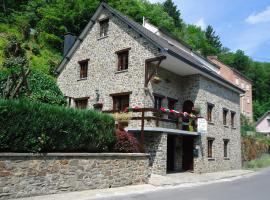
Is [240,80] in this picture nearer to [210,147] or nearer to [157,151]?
[210,147]

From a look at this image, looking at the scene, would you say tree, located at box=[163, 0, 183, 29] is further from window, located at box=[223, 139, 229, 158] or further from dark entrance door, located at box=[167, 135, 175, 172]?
dark entrance door, located at box=[167, 135, 175, 172]

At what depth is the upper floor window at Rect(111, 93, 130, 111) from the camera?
795 inches

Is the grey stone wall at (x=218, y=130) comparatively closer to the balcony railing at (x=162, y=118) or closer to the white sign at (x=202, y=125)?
the white sign at (x=202, y=125)

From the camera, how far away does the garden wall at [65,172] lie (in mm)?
9922

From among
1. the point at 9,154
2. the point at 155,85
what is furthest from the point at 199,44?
the point at 9,154

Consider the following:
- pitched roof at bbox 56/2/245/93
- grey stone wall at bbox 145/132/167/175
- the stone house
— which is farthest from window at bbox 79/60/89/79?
grey stone wall at bbox 145/132/167/175

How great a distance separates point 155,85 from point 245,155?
14.5 meters

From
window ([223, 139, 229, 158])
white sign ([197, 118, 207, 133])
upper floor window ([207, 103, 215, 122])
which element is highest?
upper floor window ([207, 103, 215, 122])

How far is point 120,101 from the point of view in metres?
20.6

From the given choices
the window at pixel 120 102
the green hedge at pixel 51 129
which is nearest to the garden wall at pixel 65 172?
the green hedge at pixel 51 129

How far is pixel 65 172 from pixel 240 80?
44513 millimetres

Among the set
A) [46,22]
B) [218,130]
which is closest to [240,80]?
[218,130]

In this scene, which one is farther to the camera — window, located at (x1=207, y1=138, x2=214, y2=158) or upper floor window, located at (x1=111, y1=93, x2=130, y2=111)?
window, located at (x1=207, y1=138, x2=214, y2=158)

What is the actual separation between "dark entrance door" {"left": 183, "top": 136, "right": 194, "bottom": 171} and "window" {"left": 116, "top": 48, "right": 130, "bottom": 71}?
6359 mm
